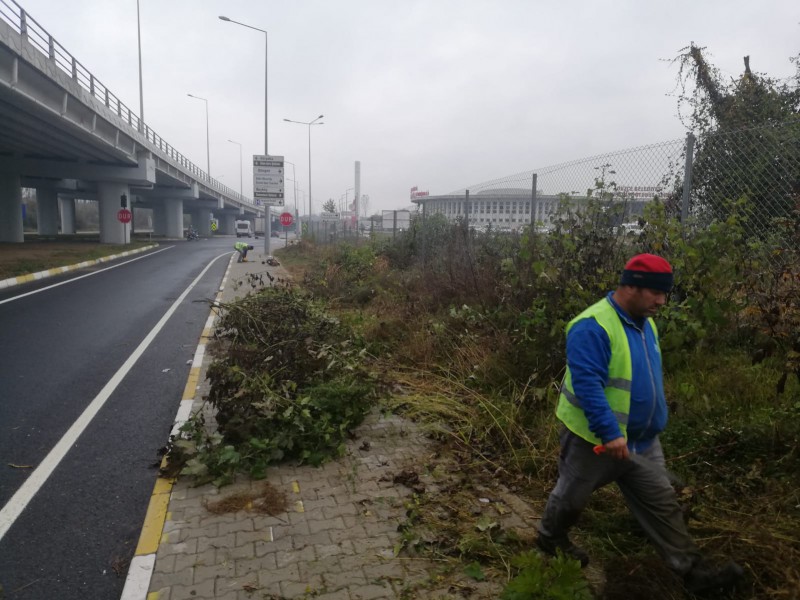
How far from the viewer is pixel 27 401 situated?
5.70 meters

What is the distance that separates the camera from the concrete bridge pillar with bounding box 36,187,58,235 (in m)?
46.8

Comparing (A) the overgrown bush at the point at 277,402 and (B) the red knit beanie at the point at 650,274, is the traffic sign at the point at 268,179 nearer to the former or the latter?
(A) the overgrown bush at the point at 277,402

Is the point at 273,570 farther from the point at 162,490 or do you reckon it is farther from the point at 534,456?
the point at 534,456

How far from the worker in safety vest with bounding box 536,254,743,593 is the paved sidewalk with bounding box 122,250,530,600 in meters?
0.83

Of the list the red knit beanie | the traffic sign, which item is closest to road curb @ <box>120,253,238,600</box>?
the red knit beanie

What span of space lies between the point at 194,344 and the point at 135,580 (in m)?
5.92

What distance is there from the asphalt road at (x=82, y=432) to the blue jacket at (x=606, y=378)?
A: 2.54 meters

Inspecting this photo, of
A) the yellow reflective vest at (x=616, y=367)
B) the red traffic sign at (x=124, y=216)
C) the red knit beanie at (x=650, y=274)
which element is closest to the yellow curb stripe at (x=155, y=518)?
the yellow reflective vest at (x=616, y=367)

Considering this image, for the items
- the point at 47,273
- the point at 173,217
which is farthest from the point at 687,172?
the point at 173,217

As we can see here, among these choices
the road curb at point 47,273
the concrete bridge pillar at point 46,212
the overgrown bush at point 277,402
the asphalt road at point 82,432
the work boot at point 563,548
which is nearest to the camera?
the work boot at point 563,548

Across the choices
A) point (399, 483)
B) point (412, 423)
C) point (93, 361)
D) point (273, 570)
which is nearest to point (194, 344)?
point (93, 361)

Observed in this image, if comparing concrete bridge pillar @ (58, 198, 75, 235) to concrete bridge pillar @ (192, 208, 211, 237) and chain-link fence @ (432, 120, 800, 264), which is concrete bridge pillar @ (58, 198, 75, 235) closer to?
concrete bridge pillar @ (192, 208, 211, 237)

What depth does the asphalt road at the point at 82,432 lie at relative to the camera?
125 inches

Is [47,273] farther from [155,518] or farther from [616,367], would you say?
[616,367]
